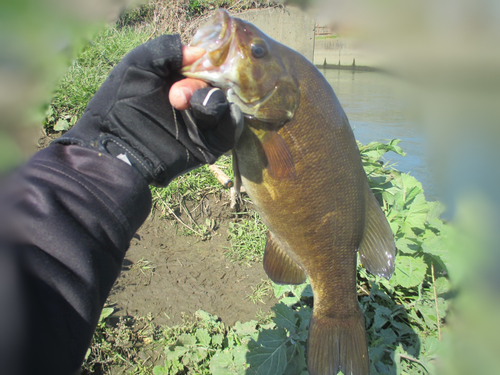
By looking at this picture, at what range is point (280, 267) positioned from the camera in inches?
84.0

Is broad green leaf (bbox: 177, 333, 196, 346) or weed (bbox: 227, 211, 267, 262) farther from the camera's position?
weed (bbox: 227, 211, 267, 262)

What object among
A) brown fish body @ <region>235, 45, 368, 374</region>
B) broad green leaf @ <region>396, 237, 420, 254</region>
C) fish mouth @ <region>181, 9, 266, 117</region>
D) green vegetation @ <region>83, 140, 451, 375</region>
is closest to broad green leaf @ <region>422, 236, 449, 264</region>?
green vegetation @ <region>83, 140, 451, 375</region>

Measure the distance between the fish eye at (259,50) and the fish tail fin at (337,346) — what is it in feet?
4.77

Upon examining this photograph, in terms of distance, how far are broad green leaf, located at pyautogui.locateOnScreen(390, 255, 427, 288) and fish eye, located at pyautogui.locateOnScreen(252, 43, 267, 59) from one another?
2.10 metres

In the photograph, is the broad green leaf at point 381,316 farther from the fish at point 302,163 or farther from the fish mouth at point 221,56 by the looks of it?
the fish mouth at point 221,56

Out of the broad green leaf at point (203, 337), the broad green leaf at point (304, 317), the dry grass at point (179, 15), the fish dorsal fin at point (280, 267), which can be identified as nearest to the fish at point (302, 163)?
the fish dorsal fin at point (280, 267)

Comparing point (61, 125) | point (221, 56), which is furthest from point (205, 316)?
point (61, 125)

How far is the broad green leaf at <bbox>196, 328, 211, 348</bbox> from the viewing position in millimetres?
2692

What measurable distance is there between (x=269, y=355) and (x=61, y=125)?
3.36 metres

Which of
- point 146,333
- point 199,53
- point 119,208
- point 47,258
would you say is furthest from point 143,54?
point 146,333

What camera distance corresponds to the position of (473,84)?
22 cm

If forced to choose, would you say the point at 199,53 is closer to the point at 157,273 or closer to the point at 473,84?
the point at 473,84

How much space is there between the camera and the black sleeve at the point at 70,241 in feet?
2.58

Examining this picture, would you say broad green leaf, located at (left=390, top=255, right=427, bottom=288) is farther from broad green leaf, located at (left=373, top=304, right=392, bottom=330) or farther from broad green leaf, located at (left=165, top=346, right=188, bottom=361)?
broad green leaf, located at (left=165, top=346, right=188, bottom=361)
